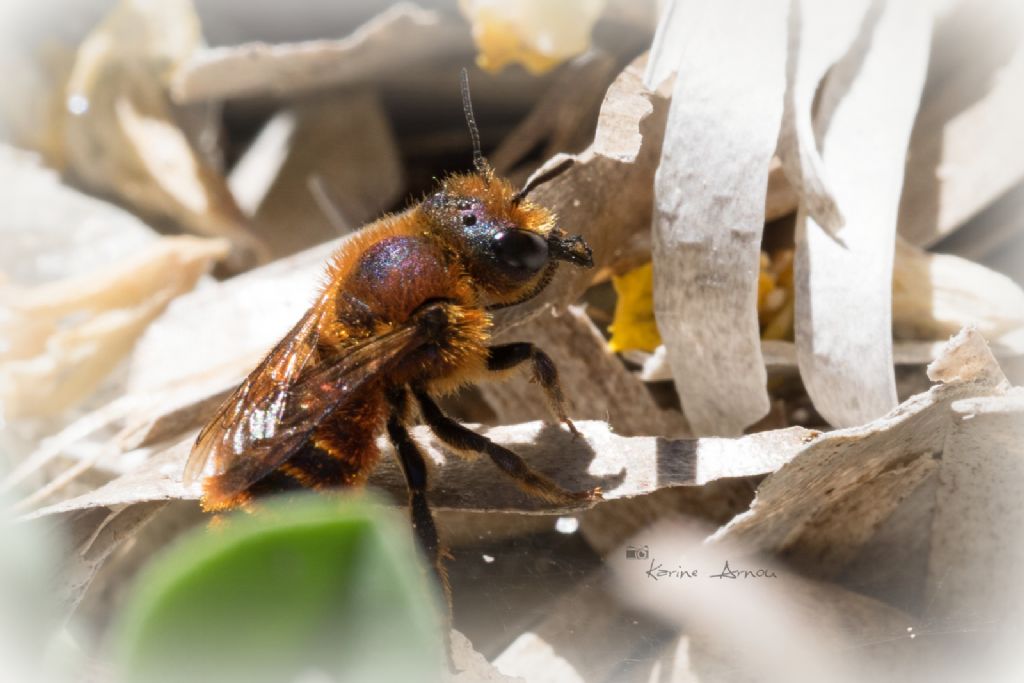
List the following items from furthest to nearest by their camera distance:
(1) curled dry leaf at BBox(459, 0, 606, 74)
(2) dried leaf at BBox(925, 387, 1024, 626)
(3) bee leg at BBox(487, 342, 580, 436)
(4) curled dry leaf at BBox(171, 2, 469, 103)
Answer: (4) curled dry leaf at BBox(171, 2, 469, 103) → (1) curled dry leaf at BBox(459, 0, 606, 74) → (3) bee leg at BBox(487, 342, 580, 436) → (2) dried leaf at BBox(925, 387, 1024, 626)

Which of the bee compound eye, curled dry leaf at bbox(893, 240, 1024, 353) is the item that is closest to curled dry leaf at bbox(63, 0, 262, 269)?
the bee compound eye

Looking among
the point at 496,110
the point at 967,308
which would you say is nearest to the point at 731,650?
the point at 967,308

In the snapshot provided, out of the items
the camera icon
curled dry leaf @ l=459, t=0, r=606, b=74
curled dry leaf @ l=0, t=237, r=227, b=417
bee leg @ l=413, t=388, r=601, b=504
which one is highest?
curled dry leaf @ l=459, t=0, r=606, b=74

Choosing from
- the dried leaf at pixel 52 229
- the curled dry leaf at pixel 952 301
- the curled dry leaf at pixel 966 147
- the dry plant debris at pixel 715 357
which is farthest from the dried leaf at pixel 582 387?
the dried leaf at pixel 52 229

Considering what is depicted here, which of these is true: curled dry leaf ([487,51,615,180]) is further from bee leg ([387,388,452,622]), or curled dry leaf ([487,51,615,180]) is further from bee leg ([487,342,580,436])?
bee leg ([387,388,452,622])

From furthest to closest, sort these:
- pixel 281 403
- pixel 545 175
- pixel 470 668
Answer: pixel 545 175 < pixel 281 403 < pixel 470 668

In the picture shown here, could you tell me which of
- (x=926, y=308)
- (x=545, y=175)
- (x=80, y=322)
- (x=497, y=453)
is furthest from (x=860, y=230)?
(x=80, y=322)

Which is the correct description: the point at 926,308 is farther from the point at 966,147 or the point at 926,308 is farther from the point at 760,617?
the point at 760,617
